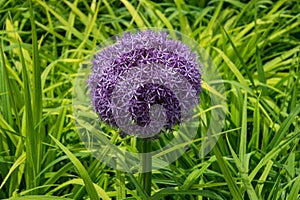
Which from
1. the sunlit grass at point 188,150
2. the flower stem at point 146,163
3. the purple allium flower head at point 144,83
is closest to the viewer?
the purple allium flower head at point 144,83

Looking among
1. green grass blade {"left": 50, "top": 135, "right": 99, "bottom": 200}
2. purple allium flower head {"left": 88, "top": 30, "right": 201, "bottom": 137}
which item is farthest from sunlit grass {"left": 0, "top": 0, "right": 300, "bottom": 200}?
purple allium flower head {"left": 88, "top": 30, "right": 201, "bottom": 137}

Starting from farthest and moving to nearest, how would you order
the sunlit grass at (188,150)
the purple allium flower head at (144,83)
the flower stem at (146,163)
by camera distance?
the sunlit grass at (188,150) < the flower stem at (146,163) < the purple allium flower head at (144,83)

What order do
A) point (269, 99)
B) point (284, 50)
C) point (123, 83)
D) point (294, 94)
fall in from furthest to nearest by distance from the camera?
point (284, 50) < point (269, 99) < point (294, 94) < point (123, 83)

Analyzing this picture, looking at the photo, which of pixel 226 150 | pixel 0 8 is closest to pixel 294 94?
pixel 226 150

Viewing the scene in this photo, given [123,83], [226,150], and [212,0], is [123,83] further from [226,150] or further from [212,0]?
[212,0]

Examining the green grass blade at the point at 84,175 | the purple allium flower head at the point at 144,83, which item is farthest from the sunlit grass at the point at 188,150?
the purple allium flower head at the point at 144,83

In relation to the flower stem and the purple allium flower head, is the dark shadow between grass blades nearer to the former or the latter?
the flower stem

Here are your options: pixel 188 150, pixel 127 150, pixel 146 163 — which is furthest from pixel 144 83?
pixel 188 150

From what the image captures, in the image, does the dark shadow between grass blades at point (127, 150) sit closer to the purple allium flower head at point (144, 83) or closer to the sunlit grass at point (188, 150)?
the sunlit grass at point (188, 150)
